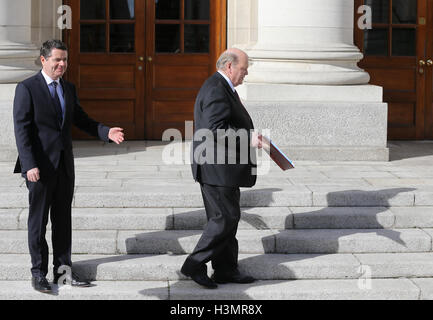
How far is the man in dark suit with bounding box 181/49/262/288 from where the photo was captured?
6.82 meters

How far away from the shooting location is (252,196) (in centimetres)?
852

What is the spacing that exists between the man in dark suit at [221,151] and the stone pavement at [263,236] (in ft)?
1.62

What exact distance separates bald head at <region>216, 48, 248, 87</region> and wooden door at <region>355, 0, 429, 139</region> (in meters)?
5.97

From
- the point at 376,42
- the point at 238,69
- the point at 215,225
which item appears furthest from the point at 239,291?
the point at 376,42

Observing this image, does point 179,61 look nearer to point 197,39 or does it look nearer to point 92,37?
point 197,39

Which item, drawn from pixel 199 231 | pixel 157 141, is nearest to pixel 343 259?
pixel 199 231

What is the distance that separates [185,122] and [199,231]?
178 inches

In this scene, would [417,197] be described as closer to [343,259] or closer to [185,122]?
[343,259]

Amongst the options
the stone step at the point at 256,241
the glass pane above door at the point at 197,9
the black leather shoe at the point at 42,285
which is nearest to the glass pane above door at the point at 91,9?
the glass pane above door at the point at 197,9

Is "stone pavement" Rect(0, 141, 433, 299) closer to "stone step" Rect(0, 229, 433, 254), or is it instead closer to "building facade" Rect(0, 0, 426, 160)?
"stone step" Rect(0, 229, 433, 254)

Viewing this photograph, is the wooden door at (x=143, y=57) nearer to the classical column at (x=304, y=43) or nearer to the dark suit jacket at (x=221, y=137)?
the classical column at (x=304, y=43)

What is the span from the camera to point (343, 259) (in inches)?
305

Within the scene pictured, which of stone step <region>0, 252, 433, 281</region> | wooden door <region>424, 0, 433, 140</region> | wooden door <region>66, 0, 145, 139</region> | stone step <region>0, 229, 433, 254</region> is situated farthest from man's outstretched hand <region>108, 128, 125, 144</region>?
wooden door <region>424, 0, 433, 140</region>

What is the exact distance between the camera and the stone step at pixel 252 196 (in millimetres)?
8406
